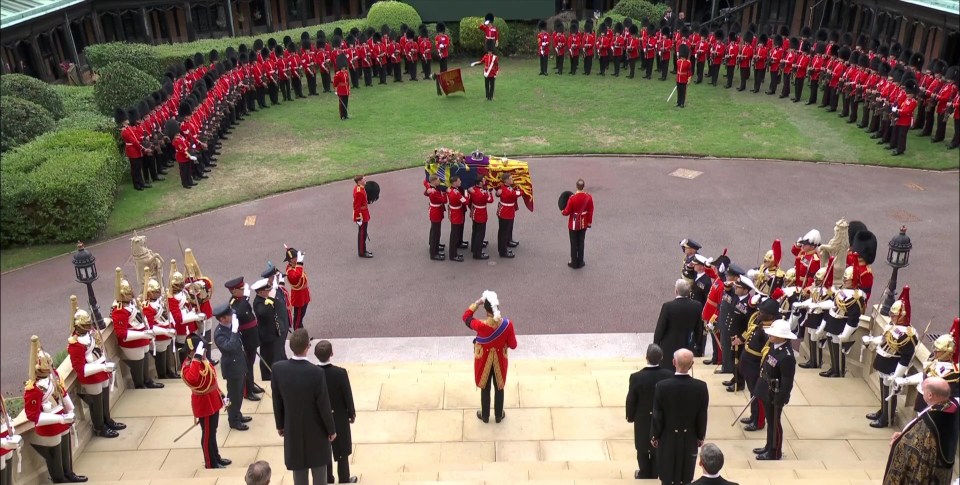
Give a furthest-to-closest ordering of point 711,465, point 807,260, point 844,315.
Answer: point 807,260 → point 844,315 → point 711,465

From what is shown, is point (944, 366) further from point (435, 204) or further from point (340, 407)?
point (435, 204)

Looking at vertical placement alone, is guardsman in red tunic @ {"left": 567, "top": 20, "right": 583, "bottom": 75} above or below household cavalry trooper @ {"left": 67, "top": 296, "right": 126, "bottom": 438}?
above

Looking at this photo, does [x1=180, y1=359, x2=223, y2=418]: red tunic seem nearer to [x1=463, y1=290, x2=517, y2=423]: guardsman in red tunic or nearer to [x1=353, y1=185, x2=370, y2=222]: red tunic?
[x1=463, y1=290, x2=517, y2=423]: guardsman in red tunic

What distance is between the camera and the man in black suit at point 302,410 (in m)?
6.26

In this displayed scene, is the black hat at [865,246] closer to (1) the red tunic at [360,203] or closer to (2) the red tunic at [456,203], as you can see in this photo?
(2) the red tunic at [456,203]

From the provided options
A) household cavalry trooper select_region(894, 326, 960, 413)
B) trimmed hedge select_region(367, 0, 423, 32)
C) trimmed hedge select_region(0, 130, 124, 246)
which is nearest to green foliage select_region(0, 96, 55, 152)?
trimmed hedge select_region(0, 130, 124, 246)

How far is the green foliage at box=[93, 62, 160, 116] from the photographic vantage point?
17422 millimetres

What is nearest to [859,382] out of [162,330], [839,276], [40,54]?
[839,276]

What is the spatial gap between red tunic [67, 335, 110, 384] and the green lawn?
245 inches

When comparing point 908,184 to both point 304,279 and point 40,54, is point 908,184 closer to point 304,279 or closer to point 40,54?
point 304,279

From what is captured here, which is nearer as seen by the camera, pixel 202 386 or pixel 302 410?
pixel 302 410

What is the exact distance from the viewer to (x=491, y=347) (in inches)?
299

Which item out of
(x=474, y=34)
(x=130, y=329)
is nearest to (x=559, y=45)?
(x=474, y=34)

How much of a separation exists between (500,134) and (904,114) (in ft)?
26.8
